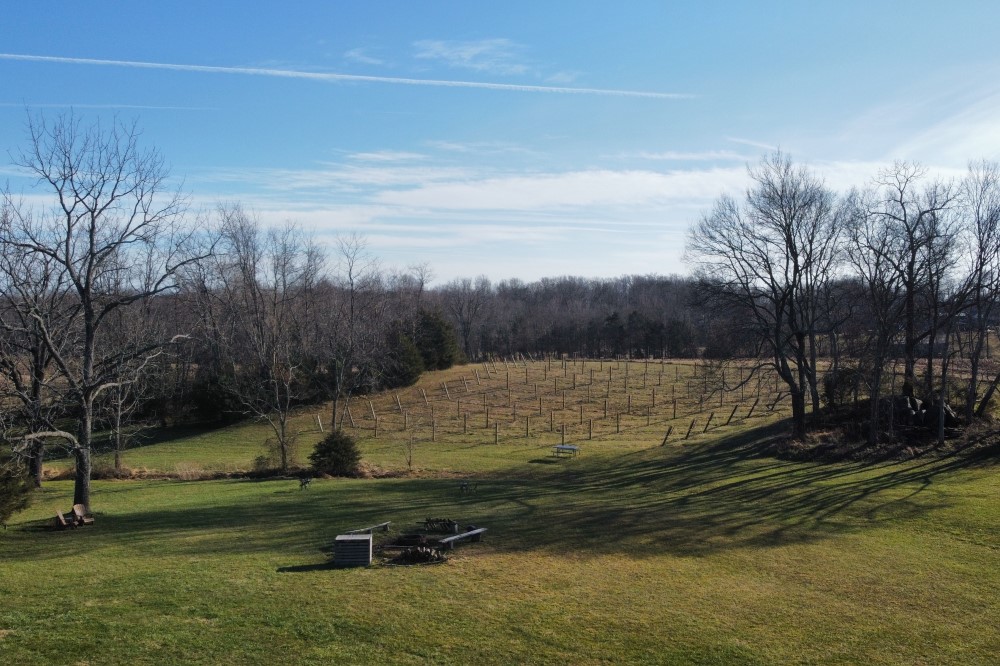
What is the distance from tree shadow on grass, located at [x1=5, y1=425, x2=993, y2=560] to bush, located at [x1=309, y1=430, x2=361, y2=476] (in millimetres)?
2110

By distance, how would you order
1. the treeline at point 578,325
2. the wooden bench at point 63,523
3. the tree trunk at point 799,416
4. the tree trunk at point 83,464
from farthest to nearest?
the treeline at point 578,325, the tree trunk at point 799,416, the tree trunk at point 83,464, the wooden bench at point 63,523

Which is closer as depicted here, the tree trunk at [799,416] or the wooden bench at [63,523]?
the wooden bench at [63,523]

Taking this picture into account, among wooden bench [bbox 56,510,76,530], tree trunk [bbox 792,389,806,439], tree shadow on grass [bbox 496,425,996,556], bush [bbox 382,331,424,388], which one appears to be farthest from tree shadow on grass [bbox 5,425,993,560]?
bush [bbox 382,331,424,388]

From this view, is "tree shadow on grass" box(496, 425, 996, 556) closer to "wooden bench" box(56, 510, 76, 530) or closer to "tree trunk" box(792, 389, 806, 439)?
"tree trunk" box(792, 389, 806, 439)

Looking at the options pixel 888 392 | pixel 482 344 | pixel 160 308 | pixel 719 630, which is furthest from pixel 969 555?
pixel 482 344

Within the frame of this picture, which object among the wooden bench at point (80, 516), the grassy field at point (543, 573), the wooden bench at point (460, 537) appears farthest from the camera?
the wooden bench at point (80, 516)

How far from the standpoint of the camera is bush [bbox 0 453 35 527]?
16172 millimetres

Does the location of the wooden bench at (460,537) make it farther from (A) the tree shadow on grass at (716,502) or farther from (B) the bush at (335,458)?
(B) the bush at (335,458)

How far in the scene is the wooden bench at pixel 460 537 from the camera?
625 inches

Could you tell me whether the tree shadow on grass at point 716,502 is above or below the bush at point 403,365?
below

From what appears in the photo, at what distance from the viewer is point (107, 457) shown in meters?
34.7

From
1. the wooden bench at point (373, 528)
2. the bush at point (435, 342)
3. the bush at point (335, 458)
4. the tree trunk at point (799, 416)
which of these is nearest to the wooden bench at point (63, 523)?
the wooden bench at point (373, 528)

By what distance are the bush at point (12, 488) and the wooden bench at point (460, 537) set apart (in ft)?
32.6

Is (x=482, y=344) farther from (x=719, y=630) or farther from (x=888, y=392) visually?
(x=719, y=630)
